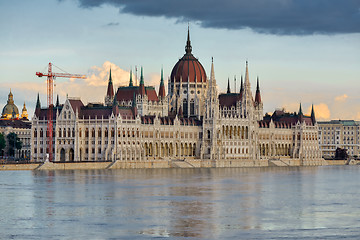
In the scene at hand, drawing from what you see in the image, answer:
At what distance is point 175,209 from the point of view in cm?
9056

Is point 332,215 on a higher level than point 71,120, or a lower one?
lower

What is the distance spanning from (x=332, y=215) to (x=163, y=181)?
55.7 meters

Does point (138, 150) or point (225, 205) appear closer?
point (225, 205)

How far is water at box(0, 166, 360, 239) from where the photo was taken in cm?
7375

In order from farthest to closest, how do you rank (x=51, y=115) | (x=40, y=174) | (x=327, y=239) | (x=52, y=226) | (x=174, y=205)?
(x=51, y=115) < (x=40, y=174) < (x=174, y=205) < (x=52, y=226) < (x=327, y=239)

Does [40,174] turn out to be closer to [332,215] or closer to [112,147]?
[112,147]

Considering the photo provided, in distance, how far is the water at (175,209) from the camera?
7375 centimetres

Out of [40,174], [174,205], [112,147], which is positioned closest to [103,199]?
[174,205]

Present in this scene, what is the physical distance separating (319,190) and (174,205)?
110 feet

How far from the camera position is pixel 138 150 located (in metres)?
199

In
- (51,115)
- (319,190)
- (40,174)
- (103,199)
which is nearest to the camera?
(103,199)

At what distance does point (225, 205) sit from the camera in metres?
96.1

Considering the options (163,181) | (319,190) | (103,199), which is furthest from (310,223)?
(163,181)

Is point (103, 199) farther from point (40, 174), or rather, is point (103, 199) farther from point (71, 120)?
point (71, 120)
